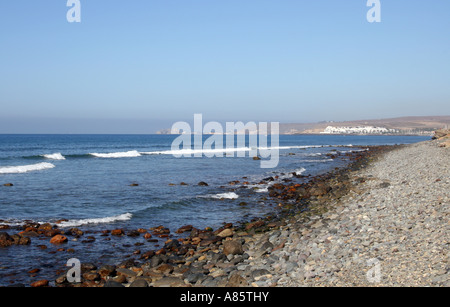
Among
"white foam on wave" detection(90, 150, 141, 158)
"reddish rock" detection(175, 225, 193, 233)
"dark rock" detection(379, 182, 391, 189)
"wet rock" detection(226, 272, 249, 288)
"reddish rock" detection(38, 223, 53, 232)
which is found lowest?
"reddish rock" detection(175, 225, 193, 233)

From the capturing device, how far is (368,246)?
7781mm

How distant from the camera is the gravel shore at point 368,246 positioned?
20.3 ft

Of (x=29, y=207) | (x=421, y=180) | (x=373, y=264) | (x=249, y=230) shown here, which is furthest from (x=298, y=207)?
(x=29, y=207)

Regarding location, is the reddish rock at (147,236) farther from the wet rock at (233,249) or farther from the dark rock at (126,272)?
→ the wet rock at (233,249)

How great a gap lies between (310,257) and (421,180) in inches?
408

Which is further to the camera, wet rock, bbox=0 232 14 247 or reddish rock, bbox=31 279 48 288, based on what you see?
wet rock, bbox=0 232 14 247

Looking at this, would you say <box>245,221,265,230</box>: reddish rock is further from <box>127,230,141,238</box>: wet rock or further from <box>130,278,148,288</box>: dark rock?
<box>130,278,148,288</box>: dark rock

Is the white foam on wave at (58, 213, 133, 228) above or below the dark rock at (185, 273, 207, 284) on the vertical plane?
below

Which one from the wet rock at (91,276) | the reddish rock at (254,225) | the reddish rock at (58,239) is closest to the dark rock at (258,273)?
the wet rock at (91,276)

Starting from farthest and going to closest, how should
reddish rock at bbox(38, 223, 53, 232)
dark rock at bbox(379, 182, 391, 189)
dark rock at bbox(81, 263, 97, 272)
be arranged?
dark rock at bbox(379, 182, 391, 189)
reddish rock at bbox(38, 223, 53, 232)
dark rock at bbox(81, 263, 97, 272)

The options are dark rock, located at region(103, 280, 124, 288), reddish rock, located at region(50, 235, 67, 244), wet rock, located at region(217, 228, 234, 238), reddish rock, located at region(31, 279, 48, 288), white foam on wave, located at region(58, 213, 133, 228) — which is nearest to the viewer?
dark rock, located at region(103, 280, 124, 288)

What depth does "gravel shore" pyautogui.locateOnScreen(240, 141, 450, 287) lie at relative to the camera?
620 cm

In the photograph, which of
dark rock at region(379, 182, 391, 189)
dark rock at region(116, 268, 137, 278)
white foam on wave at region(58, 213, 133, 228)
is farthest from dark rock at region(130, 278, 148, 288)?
dark rock at region(379, 182, 391, 189)

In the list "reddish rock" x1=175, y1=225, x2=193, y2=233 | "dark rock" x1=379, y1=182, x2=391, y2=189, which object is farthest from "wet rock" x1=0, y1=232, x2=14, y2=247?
"dark rock" x1=379, y1=182, x2=391, y2=189
